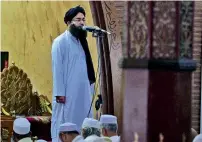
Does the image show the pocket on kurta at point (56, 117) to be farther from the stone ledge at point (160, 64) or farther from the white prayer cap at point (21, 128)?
the stone ledge at point (160, 64)

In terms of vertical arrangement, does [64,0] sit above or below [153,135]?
above

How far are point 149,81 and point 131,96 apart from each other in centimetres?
13

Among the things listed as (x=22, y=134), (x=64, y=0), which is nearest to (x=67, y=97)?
(x=22, y=134)

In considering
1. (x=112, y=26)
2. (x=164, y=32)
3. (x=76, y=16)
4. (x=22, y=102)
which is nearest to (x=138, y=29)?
(x=164, y=32)

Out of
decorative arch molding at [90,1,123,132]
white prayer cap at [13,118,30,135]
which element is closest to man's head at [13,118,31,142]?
white prayer cap at [13,118,30,135]

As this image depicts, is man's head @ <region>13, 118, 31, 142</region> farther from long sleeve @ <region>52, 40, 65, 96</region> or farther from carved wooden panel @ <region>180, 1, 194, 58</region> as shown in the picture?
carved wooden panel @ <region>180, 1, 194, 58</region>

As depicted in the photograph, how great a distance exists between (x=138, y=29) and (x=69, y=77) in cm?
389

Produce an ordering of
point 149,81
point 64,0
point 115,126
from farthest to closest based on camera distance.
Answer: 1. point 64,0
2. point 115,126
3. point 149,81

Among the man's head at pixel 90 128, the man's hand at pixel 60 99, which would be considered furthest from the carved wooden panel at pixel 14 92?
the man's head at pixel 90 128

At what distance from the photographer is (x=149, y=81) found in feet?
11.2

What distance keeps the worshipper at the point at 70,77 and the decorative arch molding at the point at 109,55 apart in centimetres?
144

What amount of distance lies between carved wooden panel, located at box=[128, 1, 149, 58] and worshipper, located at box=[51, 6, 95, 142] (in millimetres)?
3692

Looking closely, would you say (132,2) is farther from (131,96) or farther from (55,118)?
(55,118)

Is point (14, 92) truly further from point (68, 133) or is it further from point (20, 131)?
point (68, 133)
